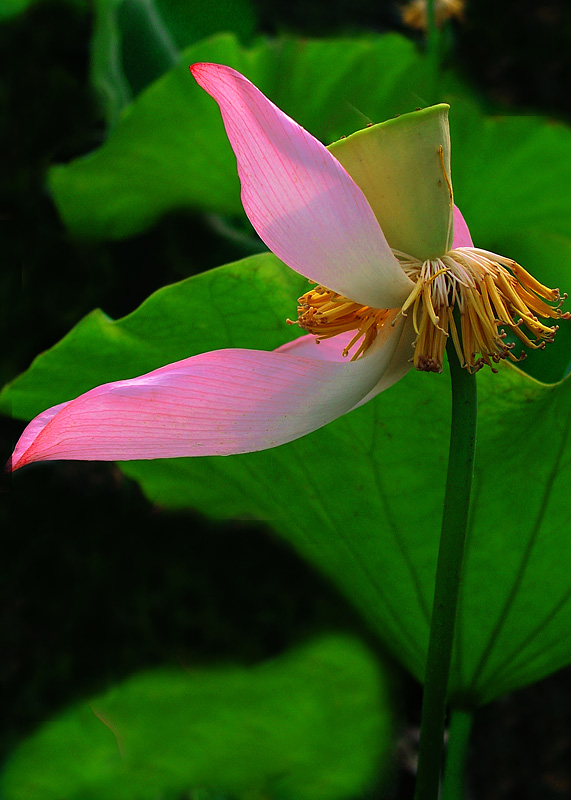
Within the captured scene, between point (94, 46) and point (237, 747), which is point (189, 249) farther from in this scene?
point (237, 747)

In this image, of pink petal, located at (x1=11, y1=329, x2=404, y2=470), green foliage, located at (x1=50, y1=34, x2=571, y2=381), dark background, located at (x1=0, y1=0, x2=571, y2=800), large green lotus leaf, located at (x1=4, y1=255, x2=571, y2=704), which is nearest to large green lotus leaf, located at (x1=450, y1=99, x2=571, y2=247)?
green foliage, located at (x1=50, y1=34, x2=571, y2=381)

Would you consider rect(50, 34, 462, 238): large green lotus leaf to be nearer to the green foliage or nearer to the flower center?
the green foliage

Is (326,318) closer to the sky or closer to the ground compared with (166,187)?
closer to the sky

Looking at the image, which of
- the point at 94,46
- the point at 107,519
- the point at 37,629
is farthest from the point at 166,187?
the point at 37,629

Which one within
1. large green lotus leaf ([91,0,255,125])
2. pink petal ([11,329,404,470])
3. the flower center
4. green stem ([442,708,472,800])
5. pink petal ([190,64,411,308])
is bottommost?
green stem ([442,708,472,800])

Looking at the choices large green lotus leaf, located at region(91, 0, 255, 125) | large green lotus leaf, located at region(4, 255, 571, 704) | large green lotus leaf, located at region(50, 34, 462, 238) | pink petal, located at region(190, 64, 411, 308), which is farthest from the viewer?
large green lotus leaf, located at region(91, 0, 255, 125)

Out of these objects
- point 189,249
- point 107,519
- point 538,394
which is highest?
point 538,394
